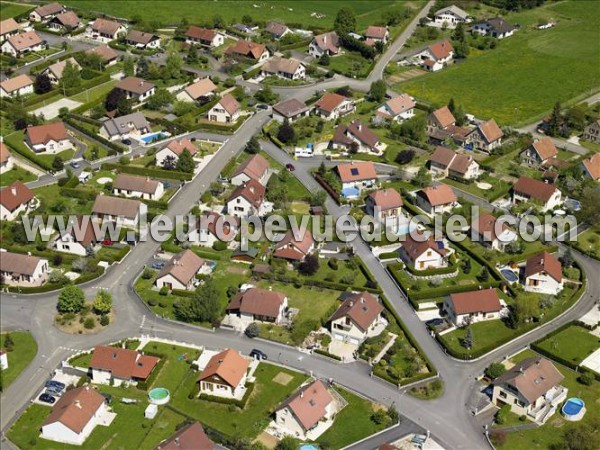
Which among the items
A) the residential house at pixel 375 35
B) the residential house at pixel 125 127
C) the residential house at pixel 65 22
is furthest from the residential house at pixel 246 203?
the residential house at pixel 65 22

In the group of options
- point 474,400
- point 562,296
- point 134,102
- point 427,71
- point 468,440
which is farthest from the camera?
point 427,71

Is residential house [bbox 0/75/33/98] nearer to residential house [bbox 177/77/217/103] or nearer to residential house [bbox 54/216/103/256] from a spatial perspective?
residential house [bbox 177/77/217/103]

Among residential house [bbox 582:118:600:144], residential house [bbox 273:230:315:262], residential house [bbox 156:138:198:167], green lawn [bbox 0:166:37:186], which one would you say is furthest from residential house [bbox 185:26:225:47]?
residential house [bbox 273:230:315:262]

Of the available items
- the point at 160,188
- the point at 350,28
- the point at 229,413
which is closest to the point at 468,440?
the point at 229,413

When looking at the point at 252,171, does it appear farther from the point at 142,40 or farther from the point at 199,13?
the point at 199,13

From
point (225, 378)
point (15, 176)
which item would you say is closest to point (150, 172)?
point (15, 176)

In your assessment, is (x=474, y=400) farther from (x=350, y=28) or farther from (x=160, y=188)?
(x=350, y=28)
